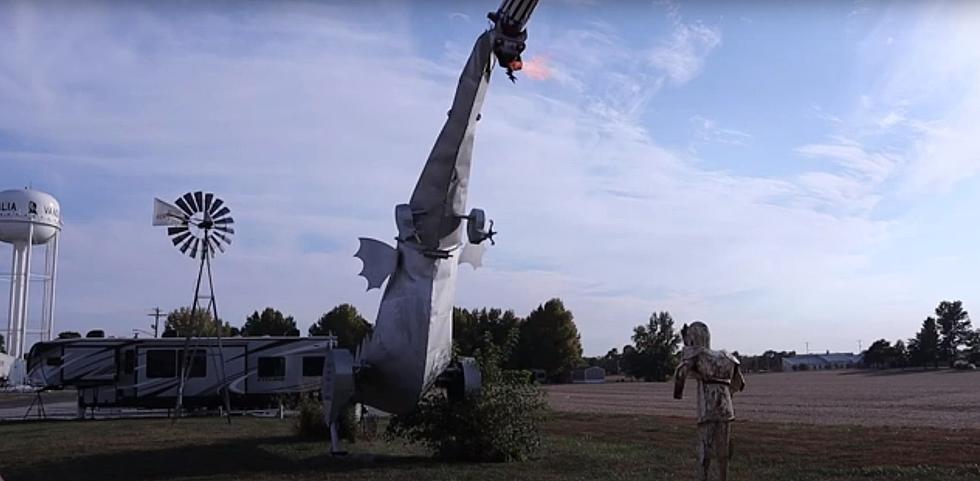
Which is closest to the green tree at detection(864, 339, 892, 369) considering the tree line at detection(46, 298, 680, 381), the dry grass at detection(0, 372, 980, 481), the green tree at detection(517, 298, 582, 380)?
the tree line at detection(46, 298, 680, 381)

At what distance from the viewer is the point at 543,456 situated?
719 inches

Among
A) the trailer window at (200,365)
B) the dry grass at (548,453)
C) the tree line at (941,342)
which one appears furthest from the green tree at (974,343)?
the trailer window at (200,365)

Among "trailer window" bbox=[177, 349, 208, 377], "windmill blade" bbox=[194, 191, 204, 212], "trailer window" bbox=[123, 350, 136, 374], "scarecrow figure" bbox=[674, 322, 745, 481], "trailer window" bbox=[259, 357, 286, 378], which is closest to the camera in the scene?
"scarecrow figure" bbox=[674, 322, 745, 481]

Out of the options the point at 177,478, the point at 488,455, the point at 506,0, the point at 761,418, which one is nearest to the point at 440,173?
the point at 506,0

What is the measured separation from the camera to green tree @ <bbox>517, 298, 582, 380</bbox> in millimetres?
81312

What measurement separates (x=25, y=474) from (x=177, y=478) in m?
3.21

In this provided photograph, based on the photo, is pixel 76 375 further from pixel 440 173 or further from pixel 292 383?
pixel 440 173

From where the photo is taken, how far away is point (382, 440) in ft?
72.1

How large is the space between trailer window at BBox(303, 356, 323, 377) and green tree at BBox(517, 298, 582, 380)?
46.5m

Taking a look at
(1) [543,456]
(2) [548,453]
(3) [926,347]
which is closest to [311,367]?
(2) [548,453]

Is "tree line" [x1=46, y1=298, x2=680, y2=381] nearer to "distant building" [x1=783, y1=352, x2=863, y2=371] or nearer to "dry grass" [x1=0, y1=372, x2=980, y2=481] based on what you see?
"dry grass" [x1=0, y1=372, x2=980, y2=481]

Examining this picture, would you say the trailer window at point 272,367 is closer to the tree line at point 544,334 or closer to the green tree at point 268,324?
the tree line at point 544,334

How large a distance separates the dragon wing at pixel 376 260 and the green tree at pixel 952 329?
405 feet

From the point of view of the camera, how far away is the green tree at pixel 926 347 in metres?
122
